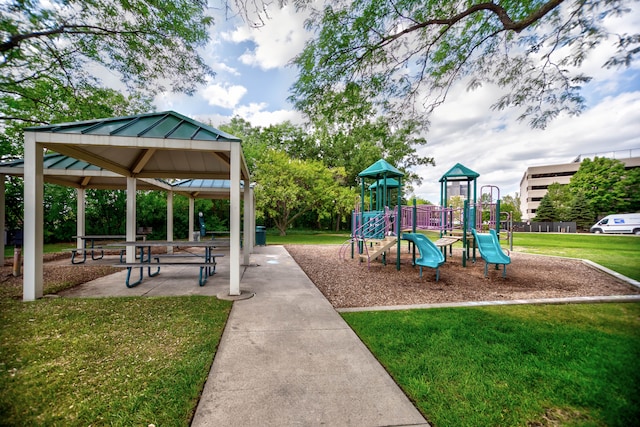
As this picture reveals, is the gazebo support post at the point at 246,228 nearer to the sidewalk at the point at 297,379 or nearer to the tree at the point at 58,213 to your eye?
the sidewalk at the point at 297,379

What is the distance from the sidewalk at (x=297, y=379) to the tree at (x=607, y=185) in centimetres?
337

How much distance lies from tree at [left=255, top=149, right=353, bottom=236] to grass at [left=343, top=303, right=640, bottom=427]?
15.8 meters

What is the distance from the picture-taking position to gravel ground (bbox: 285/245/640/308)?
212 inches

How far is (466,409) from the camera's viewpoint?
203 cm

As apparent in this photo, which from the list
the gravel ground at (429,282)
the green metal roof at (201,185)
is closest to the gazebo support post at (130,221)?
the gravel ground at (429,282)

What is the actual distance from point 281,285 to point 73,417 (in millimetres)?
4250

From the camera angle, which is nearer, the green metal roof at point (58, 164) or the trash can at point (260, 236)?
the green metal roof at point (58, 164)

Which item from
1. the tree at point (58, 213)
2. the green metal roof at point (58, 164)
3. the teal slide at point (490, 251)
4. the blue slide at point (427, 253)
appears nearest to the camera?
the blue slide at point (427, 253)

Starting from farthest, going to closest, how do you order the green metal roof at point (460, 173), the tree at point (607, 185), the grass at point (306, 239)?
the grass at point (306, 239), the green metal roof at point (460, 173), the tree at point (607, 185)

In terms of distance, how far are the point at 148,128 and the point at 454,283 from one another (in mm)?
7953

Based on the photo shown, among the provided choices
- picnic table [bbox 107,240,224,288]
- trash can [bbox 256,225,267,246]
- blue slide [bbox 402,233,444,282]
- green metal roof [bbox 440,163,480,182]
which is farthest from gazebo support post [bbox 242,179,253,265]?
green metal roof [bbox 440,163,480,182]

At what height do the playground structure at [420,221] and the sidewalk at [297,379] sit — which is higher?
the playground structure at [420,221]

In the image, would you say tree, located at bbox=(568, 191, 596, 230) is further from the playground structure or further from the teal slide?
the playground structure

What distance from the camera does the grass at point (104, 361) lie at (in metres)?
1.96
